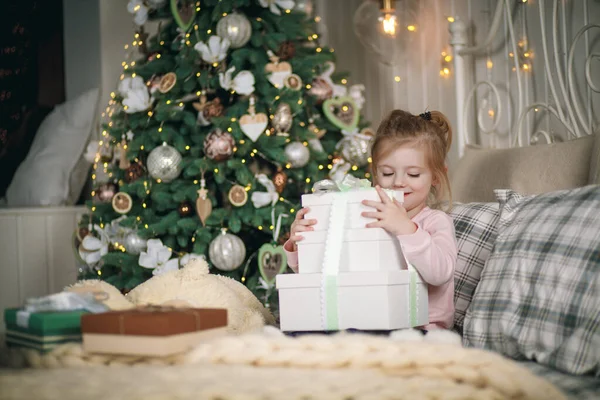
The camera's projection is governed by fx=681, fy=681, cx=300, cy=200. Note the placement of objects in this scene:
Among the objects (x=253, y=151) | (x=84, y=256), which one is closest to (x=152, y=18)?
(x=253, y=151)

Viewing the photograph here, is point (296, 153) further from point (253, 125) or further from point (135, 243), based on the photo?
point (135, 243)

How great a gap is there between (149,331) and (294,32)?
89.9 inches

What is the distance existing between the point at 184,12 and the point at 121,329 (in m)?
2.45

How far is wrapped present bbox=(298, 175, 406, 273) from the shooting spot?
1.41 meters

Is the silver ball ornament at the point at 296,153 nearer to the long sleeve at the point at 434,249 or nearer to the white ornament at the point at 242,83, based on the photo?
the white ornament at the point at 242,83

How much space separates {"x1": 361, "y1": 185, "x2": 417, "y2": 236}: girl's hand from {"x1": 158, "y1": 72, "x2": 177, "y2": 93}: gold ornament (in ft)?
5.53

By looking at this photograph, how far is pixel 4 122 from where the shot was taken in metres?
4.12

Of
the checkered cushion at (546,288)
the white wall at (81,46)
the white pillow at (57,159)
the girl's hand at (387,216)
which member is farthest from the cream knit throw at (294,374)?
the white wall at (81,46)

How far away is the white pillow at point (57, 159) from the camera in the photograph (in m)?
3.80

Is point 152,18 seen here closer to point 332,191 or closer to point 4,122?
point 4,122

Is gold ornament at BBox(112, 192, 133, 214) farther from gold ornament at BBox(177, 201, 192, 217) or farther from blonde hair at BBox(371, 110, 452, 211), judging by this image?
blonde hair at BBox(371, 110, 452, 211)

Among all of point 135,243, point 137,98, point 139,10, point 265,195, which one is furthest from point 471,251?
point 139,10

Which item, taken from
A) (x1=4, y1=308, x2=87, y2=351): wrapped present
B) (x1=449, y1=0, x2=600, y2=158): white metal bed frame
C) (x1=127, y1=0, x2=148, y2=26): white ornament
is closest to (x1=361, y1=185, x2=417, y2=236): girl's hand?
(x1=4, y1=308, x2=87, y2=351): wrapped present

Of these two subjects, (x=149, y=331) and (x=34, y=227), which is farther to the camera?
(x=34, y=227)
